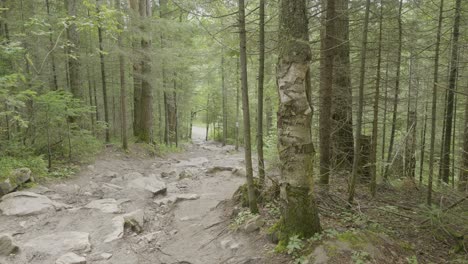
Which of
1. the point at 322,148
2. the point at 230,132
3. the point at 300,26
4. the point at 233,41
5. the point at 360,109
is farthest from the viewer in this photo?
the point at 230,132

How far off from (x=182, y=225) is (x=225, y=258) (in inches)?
75.4

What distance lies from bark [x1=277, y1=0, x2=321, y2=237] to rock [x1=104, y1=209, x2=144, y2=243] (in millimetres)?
3317

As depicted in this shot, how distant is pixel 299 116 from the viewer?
11.7 feet

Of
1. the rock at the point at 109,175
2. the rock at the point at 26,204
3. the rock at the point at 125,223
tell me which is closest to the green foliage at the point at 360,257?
the rock at the point at 125,223

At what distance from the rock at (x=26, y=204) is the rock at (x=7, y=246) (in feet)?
4.86

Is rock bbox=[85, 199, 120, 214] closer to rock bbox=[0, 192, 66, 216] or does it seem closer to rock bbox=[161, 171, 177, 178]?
rock bbox=[0, 192, 66, 216]

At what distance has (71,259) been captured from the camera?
14.1 ft

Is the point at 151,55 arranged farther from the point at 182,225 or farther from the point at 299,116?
the point at 299,116

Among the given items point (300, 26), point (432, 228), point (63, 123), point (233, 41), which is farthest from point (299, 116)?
point (63, 123)

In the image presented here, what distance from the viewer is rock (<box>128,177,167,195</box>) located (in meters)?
7.90

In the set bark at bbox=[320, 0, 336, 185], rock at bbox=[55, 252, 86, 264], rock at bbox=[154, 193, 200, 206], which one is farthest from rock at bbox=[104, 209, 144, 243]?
bark at bbox=[320, 0, 336, 185]

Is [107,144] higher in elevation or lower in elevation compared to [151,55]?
lower

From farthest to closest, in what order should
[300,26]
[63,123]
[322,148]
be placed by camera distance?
[63,123] < [322,148] < [300,26]

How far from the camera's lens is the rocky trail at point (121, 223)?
446cm
